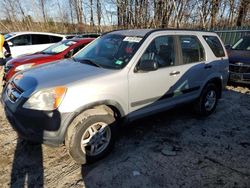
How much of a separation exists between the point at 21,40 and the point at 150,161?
32.4 ft

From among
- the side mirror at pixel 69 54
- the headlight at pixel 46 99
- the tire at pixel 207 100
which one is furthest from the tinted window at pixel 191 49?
the side mirror at pixel 69 54

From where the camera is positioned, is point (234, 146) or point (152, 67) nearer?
point (152, 67)

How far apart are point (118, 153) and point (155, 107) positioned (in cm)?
97

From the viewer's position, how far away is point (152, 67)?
352cm

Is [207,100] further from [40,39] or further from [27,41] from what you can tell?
[27,41]

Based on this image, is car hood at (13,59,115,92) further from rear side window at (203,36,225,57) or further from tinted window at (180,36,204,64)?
rear side window at (203,36,225,57)

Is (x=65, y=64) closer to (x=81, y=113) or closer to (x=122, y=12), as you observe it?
(x=81, y=113)

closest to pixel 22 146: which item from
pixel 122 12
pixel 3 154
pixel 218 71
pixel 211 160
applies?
pixel 3 154

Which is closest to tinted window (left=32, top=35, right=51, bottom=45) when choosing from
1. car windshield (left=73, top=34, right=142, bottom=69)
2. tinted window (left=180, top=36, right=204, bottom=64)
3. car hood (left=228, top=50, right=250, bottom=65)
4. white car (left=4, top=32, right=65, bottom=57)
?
white car (left=4, top=32, right=65, bottom=57)

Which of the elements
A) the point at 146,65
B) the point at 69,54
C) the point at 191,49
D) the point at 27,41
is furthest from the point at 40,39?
the point at 146,65

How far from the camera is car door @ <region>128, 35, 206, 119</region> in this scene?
3566 mm

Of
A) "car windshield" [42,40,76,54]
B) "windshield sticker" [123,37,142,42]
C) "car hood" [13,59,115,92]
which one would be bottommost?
"car windshield" [42,40,76,54]

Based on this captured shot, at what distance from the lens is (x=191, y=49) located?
14.7 feet

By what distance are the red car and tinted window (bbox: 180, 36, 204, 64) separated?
3.88 meters
